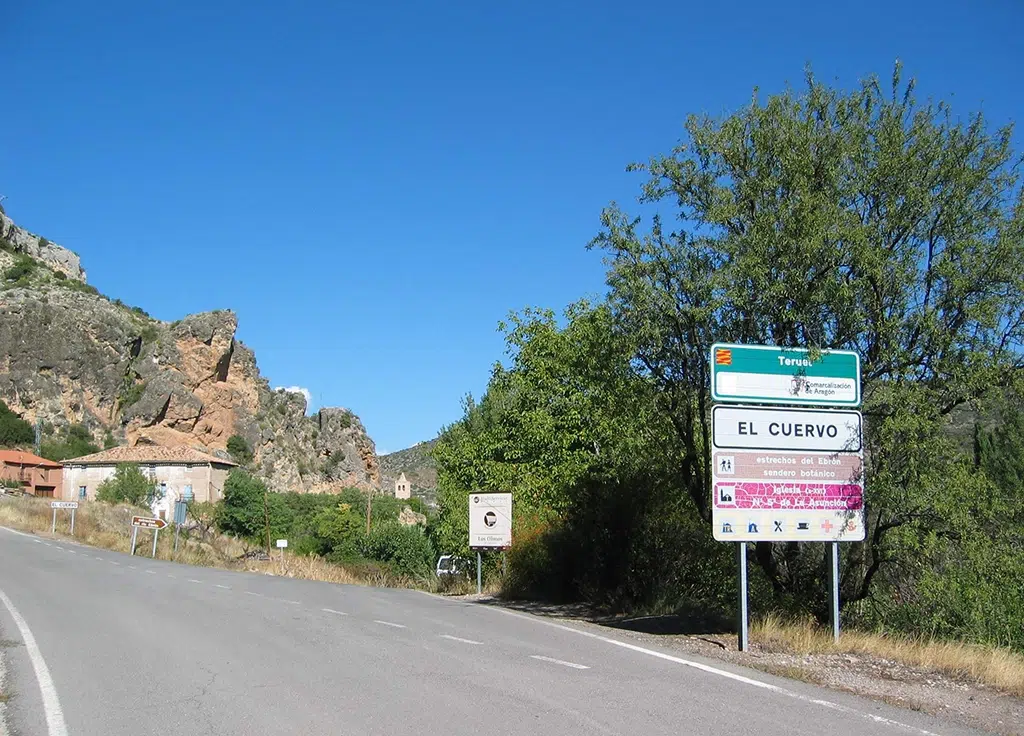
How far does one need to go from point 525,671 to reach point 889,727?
11.7ft

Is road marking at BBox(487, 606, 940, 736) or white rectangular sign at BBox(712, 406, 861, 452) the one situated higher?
white rectangular sign at BBox(712, 406, 861, 452)

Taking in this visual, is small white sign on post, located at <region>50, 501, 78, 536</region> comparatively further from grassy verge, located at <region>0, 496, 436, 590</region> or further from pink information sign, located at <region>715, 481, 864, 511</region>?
pink information sign, located at <region>715, 481, 864, 511</region>

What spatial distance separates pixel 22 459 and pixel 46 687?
299 ft

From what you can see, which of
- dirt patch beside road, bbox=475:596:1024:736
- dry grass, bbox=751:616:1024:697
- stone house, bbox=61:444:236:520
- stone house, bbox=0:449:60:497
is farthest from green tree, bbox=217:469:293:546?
dry grass, bbox=751:616:1024:697

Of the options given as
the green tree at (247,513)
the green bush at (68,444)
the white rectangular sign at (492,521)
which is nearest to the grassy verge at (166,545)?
the white rectangular sign at (492,521)

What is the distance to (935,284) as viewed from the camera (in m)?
12.7

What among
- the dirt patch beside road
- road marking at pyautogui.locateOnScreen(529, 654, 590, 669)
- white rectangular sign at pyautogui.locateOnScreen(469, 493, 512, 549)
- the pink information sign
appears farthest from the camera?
white rectangular sign at pyautogui.locateOnScreen(469, 493, 512, 549)

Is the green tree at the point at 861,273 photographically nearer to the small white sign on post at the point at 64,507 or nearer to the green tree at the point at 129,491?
the small white sign on post at the point at 64,507

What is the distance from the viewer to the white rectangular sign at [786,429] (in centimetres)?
1140

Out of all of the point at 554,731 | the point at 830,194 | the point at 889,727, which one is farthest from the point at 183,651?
the point at 830,194

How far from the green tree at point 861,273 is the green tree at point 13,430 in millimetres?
100039

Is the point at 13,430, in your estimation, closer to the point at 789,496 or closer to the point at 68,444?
the point at 68,444

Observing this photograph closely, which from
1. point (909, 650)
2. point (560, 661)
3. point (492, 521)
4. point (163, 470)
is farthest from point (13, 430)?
point (909, 650)

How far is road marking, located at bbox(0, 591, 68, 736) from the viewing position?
22.8 ft
